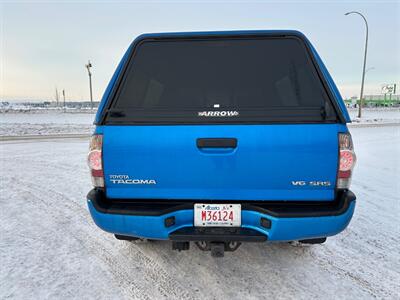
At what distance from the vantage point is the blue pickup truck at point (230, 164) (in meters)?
1.86

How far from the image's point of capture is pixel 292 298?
6.82ft

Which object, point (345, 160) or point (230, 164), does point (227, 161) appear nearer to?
point (230, 164)

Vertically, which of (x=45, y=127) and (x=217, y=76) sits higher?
(x=217, y=76)

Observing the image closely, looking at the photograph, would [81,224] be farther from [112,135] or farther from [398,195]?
[398,195]

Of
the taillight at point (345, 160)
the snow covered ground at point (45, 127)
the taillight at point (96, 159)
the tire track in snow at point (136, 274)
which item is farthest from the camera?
the snow covered ground at point (45, 127)

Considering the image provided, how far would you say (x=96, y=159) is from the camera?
2.02 metres

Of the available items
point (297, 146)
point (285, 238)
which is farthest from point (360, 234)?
point (297, 146)

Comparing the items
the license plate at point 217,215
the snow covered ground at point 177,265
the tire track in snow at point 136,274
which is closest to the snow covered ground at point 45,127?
the snow covered ground at point 177,265

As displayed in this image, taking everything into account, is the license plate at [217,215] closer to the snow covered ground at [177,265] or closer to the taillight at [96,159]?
the snow covered ground at [177,265]

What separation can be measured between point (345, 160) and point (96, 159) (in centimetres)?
187

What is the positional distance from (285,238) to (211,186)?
0.67 metres

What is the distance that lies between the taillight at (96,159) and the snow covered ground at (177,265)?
97cm

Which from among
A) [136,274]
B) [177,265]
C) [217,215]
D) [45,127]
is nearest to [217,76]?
[217,215]

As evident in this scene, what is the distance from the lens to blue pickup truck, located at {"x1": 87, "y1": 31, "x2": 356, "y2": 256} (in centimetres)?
186
